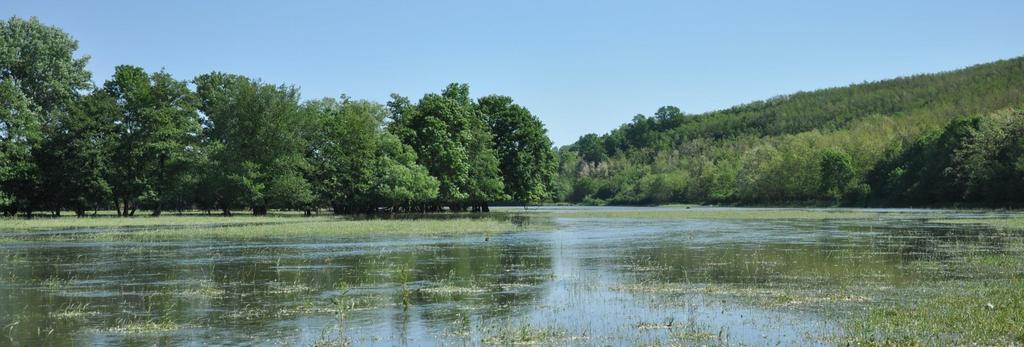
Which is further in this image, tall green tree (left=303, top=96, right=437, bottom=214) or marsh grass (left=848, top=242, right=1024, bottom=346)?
tall green tree (left=303, top=96, right=437, bottom=214)

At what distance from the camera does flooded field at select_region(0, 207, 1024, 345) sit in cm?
1588

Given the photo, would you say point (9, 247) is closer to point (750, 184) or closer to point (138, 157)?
point (138, 157)

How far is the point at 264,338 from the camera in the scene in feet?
51.4

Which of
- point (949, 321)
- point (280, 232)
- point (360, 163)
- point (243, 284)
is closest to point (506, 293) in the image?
point (243, 284)

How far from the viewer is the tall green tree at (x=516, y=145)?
4144 inches

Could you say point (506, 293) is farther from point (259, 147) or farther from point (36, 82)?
point (36, 82)

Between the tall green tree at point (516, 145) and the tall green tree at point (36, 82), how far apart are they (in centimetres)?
4519

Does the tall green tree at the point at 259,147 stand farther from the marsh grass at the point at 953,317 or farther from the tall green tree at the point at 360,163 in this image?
the marsh grass at the point at 953,317

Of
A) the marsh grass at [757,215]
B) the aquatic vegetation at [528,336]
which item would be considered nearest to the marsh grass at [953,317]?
the aquatic vegetation at [528,336]

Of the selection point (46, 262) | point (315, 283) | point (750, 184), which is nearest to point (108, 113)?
point (46, 262)

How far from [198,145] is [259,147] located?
850 centimetres

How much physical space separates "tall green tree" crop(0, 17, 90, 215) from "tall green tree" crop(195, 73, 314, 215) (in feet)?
47.5

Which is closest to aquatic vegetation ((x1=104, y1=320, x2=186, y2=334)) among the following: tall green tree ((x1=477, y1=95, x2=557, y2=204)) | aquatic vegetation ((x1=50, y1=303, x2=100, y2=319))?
aquatic vegetation ((x1=50, y1=303, x2=100, y2=319))

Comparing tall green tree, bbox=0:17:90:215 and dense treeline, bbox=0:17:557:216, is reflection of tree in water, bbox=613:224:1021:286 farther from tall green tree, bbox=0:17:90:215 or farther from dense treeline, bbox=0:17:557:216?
tall green tree, bbox=0:17:90:215
